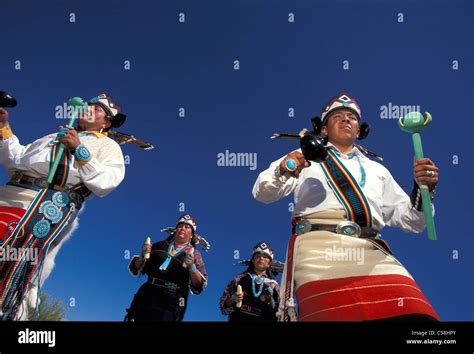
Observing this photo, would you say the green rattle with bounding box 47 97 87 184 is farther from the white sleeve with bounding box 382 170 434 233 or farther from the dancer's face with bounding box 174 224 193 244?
the dancer's face with bounding box 174 224 193 244

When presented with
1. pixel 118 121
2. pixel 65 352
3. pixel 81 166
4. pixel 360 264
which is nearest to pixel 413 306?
pixel 360 264

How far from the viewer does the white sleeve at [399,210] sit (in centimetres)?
308

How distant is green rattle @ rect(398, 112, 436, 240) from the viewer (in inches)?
111

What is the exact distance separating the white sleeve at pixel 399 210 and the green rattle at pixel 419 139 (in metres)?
0.17

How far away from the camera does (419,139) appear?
2896 mm

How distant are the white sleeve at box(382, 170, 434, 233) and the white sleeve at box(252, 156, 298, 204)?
573 mm

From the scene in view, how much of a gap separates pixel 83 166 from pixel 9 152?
581 millimetres

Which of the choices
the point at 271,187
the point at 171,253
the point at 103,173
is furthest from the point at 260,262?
the point at 271,187

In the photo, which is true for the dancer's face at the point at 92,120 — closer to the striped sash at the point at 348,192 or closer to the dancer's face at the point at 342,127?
the dancer's face at the point at 342,127

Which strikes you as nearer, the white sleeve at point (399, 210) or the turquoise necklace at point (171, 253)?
the white sleeve at point (399, 210)

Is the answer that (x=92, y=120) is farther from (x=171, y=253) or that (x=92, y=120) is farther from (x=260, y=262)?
(x=260, y=262)

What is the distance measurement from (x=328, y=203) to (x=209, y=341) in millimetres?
934

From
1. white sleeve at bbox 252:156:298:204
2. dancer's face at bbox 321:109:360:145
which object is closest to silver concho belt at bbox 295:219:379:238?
white sleeve at bbox 252:156:298:204

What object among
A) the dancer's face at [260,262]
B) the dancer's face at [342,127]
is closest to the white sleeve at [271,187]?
the dancer's face at [342,127]
